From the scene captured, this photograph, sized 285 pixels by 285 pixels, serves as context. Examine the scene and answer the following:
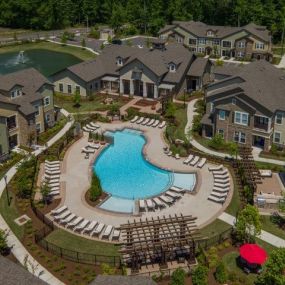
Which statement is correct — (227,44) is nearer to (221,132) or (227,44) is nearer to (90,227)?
(221,132)

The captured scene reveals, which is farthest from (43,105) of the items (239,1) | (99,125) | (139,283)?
(239,1)

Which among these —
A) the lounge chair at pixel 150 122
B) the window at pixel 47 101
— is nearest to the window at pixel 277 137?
the lounge chair at pixel 150 122

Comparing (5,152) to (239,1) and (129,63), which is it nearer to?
(129,63)

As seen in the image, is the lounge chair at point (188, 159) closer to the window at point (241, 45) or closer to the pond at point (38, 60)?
the pond at point (38, 60)

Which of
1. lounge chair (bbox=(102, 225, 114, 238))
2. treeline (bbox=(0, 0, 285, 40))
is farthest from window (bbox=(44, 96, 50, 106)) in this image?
treeline (bbox=(0, 0, 285, 40))

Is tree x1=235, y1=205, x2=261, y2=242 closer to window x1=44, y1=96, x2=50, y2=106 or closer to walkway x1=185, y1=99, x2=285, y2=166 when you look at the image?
walkway x1=185, y1=99, x2=285, y2=166

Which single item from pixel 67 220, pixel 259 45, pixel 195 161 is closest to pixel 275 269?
pixel 67 220
